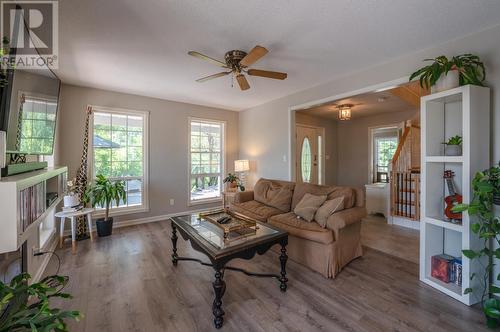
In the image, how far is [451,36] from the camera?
2.25m

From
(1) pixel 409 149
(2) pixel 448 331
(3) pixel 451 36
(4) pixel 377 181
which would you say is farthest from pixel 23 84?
(4) pixel 377 181

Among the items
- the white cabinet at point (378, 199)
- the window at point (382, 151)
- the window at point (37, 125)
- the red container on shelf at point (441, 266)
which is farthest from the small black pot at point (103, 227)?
the window at point (382, 151)

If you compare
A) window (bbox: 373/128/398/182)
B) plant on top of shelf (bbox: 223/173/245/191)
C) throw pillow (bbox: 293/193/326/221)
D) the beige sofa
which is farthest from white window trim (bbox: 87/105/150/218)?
window (bbox: 373/128/398/182)

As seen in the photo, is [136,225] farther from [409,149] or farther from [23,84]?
[409,149]

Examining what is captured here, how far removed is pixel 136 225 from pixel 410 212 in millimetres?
5155

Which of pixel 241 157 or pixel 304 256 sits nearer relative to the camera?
pixel 304 256

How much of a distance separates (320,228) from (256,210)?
1113mm

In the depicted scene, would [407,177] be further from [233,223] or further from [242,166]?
[233,223]

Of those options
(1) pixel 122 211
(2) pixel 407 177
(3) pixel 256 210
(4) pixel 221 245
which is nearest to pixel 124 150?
(1) pixel 122 211

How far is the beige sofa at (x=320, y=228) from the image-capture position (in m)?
2.41

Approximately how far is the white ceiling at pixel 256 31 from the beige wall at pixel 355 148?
10.8 feet

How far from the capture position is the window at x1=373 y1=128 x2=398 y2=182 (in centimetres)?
559

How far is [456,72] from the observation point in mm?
2057

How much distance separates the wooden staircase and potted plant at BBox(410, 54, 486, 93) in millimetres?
2125
